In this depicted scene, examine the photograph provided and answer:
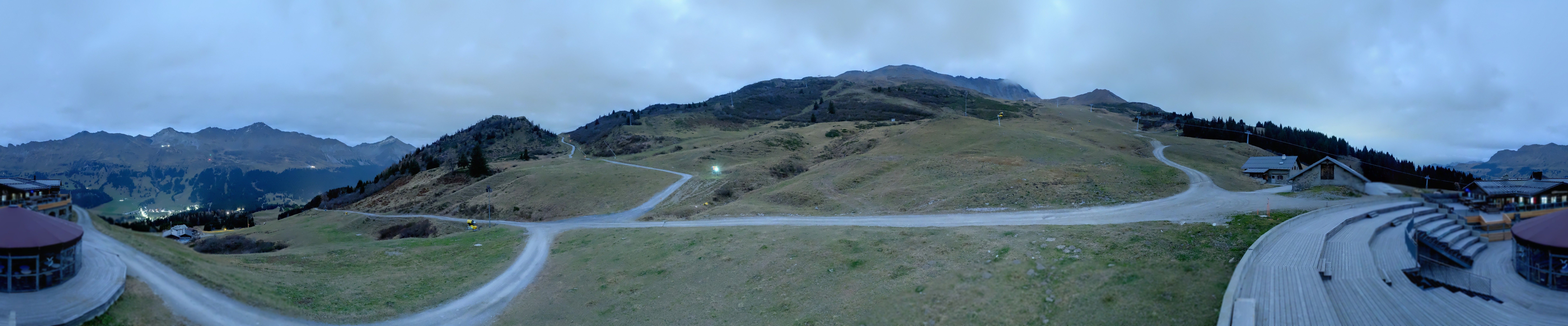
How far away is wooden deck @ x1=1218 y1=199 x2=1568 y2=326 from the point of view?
398 inches

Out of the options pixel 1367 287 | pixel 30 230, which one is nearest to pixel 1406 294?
pixel 1367 287

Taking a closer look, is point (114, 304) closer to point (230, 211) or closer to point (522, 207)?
point (230, 211)

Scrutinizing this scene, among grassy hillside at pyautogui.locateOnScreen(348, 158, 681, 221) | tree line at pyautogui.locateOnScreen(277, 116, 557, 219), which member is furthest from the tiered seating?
grassy hillside at pyautogui.locateOnScreen(348, 158, 681, 221)

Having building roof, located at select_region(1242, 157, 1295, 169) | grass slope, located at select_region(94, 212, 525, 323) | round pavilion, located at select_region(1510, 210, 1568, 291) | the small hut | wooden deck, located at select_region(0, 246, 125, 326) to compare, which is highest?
building roof, located at select_region(1242, 157, 1295, 169)

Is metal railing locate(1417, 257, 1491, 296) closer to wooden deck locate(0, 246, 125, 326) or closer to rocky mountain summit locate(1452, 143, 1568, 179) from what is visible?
rocky mountain summit locate(1452, 143, 1568, 179)

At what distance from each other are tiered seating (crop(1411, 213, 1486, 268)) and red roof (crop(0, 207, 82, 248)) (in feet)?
82.6

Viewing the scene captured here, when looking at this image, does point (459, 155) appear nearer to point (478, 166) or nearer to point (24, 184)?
point (478, 166)

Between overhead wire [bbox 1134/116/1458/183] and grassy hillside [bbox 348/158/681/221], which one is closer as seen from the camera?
overhead wire [bbox 1134/116/1458/183]

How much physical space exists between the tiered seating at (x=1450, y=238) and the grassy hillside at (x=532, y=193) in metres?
49.3

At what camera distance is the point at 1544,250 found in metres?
9.68

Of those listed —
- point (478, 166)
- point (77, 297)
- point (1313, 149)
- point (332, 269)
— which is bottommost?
point (332, 269)

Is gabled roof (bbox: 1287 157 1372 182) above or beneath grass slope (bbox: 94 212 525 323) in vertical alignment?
above

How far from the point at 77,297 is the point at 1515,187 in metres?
26.0

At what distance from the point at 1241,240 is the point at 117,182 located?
29.9 m
